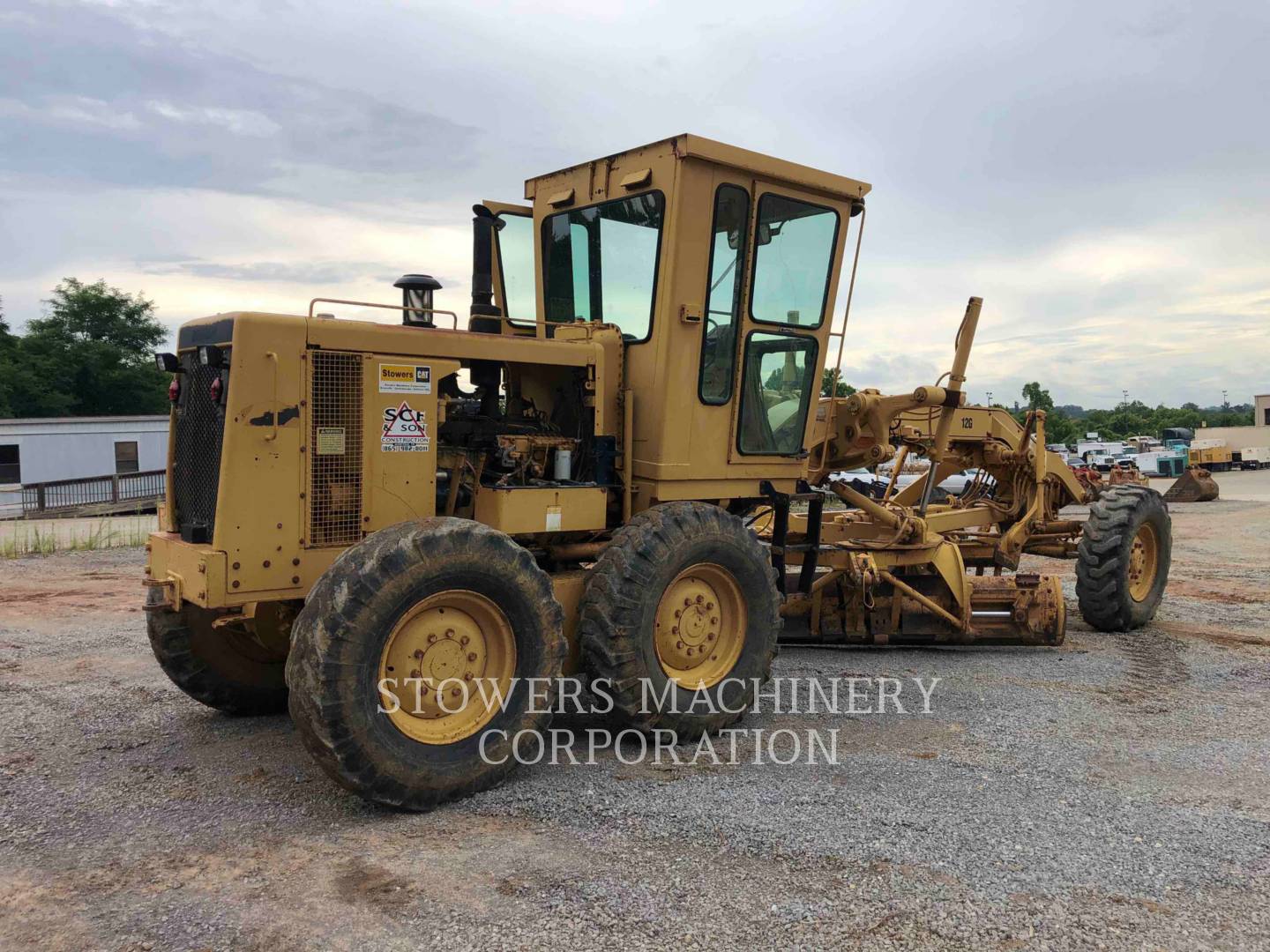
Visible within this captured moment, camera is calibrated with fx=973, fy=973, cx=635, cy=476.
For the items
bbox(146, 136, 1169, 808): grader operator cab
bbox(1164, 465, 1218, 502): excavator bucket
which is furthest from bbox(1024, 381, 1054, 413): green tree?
bbox(146, 136, 1169, 808): grader operator cab

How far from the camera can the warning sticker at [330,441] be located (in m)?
4.62

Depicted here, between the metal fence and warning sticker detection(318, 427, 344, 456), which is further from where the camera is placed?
the metal fence

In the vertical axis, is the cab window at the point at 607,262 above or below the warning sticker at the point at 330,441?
above

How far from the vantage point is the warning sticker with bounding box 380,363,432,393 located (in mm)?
4750

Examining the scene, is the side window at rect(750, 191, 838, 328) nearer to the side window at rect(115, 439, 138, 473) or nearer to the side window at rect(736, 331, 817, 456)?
the side window at rect(736, 331, 817, 456)

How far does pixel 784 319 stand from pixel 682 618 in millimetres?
2088

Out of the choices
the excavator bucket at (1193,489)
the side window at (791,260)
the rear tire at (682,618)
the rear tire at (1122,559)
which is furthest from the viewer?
the excavator bucket at (1193,489)

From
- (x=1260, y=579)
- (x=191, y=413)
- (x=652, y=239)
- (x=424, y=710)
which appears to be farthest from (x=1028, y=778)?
(x=1260, y=579)

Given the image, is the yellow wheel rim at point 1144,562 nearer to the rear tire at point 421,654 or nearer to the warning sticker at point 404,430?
the rear tire at point 421,654

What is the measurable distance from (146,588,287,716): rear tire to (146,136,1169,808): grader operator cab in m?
0.02

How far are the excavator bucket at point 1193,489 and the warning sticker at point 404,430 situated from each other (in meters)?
26.2

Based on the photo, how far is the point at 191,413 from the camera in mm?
4934

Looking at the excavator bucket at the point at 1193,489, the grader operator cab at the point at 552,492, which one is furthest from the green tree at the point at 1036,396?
the grader operator cab at the point at 552,492

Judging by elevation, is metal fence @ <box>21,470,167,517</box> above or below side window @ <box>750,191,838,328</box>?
below
